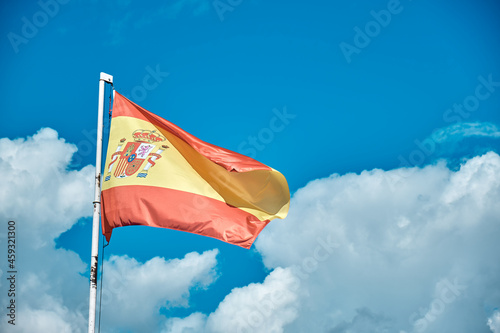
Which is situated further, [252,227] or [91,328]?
[252,227]

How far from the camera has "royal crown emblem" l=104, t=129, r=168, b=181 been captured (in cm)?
1748

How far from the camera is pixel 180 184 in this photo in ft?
59.7

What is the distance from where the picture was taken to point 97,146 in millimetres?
16453

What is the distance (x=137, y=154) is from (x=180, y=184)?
5.79 feet

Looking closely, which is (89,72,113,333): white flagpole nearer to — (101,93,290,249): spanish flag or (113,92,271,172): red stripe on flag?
(101,93,290,249): spanish flag

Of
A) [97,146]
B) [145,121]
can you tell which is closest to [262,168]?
[145,121]

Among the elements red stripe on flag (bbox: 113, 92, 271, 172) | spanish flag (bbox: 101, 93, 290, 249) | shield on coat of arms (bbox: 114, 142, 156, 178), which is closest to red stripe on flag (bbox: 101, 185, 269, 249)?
spanish flag (bbox: 101, 93, 290, 249)

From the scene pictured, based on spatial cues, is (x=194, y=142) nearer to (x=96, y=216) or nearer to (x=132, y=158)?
(x=132, y=158)

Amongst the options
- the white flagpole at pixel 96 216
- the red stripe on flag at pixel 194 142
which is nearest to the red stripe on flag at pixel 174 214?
the white flagpole at pixel 96 216

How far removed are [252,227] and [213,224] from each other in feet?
4.83

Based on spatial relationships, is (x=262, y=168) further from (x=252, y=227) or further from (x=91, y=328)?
(x=91, y=328)

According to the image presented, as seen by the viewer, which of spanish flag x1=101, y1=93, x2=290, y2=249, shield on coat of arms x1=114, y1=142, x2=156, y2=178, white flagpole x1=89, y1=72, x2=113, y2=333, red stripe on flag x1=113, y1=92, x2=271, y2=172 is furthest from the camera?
red stripe on flag x1=113, y1=92, x2=271, y2=172

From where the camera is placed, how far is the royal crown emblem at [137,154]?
688 inches

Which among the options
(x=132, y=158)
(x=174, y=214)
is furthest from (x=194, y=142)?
(x=174, y=214)
